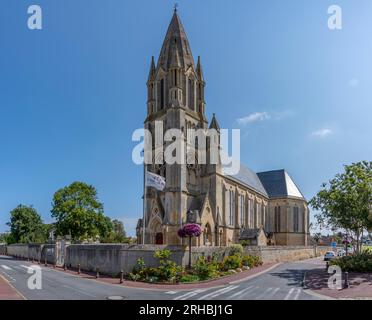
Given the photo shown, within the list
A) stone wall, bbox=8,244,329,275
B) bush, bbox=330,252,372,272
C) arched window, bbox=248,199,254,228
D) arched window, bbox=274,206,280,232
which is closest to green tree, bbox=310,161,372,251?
bush, bbox=330,252,372,272

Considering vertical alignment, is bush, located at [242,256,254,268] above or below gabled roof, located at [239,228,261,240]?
Result: below

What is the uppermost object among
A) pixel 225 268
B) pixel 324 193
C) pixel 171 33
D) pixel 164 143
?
pixel 171 33

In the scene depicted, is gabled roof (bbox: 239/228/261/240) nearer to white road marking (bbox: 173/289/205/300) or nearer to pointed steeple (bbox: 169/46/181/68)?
pointed steeple (bbox: 169/46/181/68)

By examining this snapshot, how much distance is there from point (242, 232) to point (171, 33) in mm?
31265

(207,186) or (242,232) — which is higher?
(207,186)

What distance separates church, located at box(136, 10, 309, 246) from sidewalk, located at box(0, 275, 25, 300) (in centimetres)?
1785

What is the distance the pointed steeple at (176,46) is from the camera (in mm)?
53781

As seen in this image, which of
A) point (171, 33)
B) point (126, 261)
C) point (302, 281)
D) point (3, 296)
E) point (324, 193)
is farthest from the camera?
point (171, 33)

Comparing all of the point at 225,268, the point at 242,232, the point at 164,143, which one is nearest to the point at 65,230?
the point at 164,143

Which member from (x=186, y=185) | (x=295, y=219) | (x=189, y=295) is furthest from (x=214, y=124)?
(x=189, y=295)

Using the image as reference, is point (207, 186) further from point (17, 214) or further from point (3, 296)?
point (17, 214)

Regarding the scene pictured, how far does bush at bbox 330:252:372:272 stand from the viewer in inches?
1152
